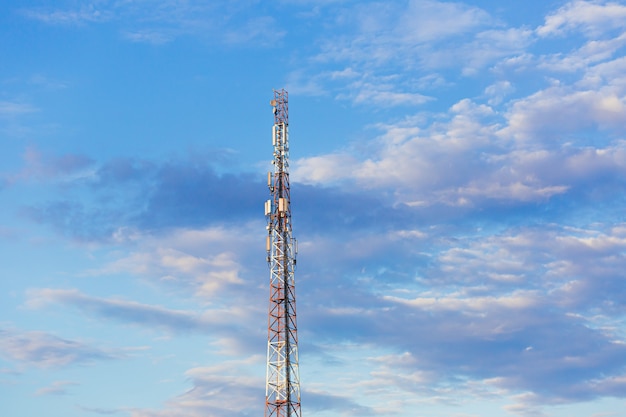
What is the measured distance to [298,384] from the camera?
179 m

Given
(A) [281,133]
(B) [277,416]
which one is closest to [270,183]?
(A) [281,133]

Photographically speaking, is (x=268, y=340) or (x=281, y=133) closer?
(x=268, y=340)

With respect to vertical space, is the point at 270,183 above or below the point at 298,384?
above

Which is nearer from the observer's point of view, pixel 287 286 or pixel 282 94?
pixel 287 286

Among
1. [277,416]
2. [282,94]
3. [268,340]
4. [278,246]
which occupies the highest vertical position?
[282,94]

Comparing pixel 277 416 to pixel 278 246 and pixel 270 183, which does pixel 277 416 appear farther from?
pixel 270 183

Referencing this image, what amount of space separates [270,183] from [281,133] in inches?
443

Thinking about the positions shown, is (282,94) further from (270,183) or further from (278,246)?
(278,246)

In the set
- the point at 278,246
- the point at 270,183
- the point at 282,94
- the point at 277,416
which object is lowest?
the point at 277,416

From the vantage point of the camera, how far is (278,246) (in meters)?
186

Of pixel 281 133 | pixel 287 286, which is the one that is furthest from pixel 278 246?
pixel 281 133

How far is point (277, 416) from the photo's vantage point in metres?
177

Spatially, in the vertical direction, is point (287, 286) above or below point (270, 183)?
below

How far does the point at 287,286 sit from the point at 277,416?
79.9ft
